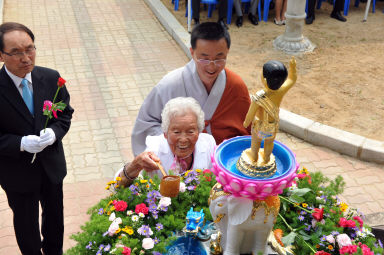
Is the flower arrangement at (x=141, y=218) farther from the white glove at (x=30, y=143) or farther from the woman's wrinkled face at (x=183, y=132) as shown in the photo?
the white glove at (x=30, y=143)

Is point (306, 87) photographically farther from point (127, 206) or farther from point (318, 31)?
point (127, 206)

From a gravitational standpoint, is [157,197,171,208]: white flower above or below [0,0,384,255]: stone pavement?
above

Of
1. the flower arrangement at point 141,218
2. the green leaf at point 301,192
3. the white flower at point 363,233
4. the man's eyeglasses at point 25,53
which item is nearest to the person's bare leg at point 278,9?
the man's eyeglasses at point 25,53

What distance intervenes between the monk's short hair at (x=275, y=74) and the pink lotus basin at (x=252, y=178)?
0.41 metres

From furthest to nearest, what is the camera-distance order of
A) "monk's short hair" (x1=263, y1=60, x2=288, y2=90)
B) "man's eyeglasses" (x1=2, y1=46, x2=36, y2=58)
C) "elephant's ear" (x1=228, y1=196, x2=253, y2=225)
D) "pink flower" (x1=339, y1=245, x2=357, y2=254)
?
"man's eyeglasses" (x1=2, y1=46, x2=36, y2=58), "pink flower" (x1=339, y1=245, x2=357, y2=254), "elephant's ear" (x1=228, y1=196, x2=253, y2=225), "monk's short hair" (x1=263, y1=60, x2=288, y2=90)

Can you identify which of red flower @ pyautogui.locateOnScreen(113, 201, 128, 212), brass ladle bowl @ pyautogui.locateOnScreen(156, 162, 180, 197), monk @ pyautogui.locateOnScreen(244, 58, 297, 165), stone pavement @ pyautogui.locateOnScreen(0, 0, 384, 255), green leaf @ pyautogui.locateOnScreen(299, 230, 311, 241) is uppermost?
monk @ pyautogui.locateOnScreen(244, 58, 297, 165)

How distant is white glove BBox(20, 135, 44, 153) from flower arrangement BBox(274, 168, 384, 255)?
1.82 meters

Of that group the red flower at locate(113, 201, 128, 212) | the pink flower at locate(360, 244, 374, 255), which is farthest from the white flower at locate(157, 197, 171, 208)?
the pink flower at locate(360, 244, 374, 255)

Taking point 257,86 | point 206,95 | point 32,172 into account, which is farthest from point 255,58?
point 32,172

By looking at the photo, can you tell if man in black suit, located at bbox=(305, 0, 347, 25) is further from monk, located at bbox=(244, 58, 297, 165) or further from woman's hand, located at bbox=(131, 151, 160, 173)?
monk, located at bbox=(244, 58, 297, 165)

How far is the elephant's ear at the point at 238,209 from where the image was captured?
6.21 feet

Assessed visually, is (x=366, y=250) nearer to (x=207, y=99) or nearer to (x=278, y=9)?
(x=207, y=99)

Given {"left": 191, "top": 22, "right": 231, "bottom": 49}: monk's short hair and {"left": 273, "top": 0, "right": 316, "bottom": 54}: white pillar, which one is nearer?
{"left": 191, "top": 22, "right": 231, "bottom": 49}: monk's short hair

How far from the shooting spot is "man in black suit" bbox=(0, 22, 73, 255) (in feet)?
9.76
